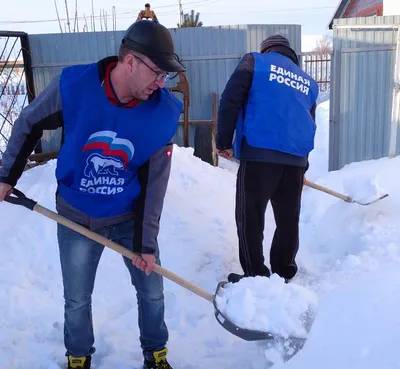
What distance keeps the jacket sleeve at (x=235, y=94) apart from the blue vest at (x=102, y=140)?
0.84 meters

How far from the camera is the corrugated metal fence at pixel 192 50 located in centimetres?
769

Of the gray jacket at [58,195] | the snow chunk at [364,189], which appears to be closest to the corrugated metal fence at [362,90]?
the snow chunk at [364,189]

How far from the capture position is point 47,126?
2027 millimetres

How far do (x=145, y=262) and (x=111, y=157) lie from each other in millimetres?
518

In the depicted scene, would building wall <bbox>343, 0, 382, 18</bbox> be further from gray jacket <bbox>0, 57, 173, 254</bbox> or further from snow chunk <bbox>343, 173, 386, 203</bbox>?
gray jacket <bbox>0, 57, 173, 254</bbox>

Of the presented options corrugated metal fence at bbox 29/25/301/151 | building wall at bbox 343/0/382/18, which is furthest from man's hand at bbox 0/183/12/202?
building wall at bbox 343/0/382/18

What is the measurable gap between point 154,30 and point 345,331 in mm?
1452

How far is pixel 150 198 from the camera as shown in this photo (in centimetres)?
215

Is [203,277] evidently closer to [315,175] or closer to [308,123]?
[308,123]

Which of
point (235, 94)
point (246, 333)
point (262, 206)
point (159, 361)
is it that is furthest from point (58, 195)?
point (262, 206)

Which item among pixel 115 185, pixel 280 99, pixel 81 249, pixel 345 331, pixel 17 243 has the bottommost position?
pixel 17 243

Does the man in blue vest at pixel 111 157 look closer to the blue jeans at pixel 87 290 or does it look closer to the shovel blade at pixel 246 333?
the blue jeans at pixel 87 290

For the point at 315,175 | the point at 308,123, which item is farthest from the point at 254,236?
the point at 315,175

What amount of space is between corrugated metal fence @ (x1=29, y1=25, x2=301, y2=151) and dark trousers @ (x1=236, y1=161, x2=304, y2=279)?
489 cm
